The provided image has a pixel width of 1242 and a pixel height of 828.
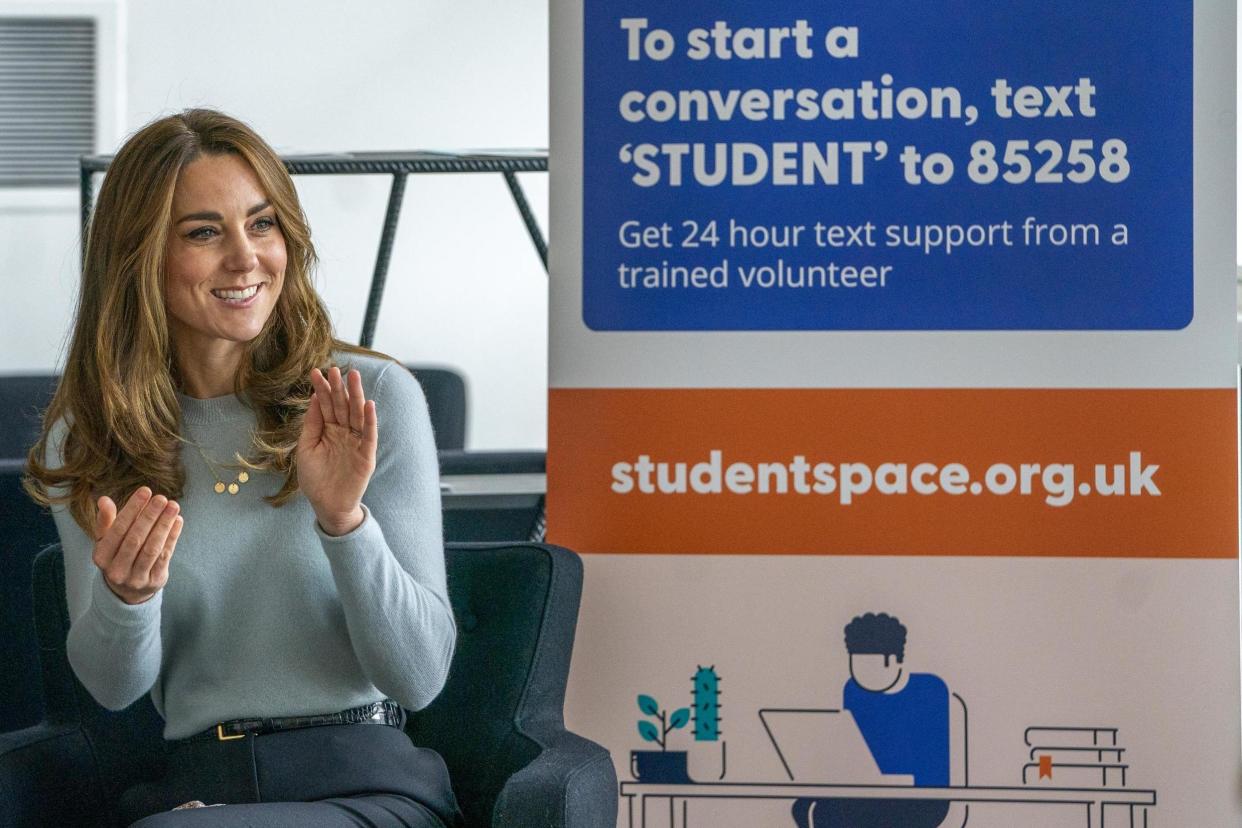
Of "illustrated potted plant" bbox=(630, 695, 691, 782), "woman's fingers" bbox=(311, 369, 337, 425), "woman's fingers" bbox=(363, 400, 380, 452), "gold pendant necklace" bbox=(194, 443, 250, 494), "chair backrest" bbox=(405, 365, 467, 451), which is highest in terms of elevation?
"chair backrest" bbox=(405, 365, 467, 451)

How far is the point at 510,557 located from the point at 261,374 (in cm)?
39

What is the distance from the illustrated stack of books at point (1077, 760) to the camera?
1.88m

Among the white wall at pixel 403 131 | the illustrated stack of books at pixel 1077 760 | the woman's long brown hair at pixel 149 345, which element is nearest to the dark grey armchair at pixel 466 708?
the woman's long brown hair at pixel 149 345

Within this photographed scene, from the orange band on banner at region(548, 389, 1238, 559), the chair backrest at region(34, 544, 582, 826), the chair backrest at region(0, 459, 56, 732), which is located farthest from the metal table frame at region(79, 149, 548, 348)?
the chair backrest at region(34, 544, 582, 826)

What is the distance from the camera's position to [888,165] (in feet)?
6.20

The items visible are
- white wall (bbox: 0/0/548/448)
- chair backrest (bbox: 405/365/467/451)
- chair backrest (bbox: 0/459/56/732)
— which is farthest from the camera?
white wall (bbox: 0/0/548/448)

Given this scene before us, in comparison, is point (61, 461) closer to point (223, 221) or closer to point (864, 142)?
point (223, 221)

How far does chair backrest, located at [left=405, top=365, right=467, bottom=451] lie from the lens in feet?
14.2

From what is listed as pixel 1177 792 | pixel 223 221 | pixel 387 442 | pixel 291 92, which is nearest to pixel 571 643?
pixel 387 442

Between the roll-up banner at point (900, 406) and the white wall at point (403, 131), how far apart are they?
12.4 ft

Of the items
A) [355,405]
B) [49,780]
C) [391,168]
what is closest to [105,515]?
[355,405]

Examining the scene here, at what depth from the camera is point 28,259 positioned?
18.9ft

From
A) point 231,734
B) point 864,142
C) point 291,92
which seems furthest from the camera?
point 291,92

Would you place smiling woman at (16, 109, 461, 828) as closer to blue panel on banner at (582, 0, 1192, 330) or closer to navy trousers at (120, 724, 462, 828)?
navy trousers at (120, 724, 462, 828)
